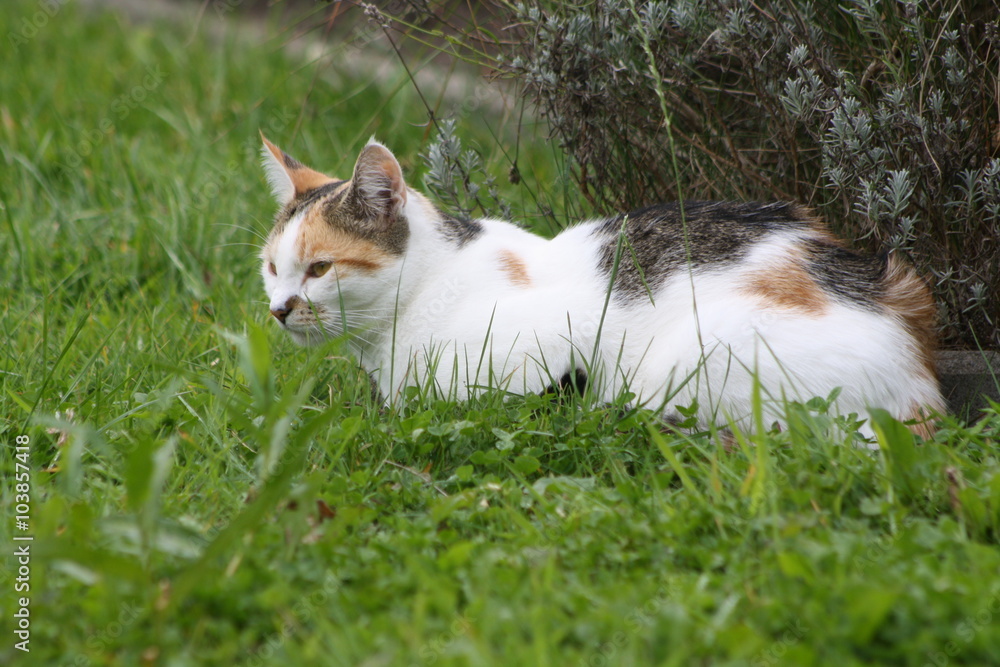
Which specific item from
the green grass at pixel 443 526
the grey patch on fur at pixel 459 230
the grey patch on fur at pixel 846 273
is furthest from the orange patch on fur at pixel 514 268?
the grey patch on fur at pixel 846 273

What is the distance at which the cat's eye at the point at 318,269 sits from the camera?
256 cm

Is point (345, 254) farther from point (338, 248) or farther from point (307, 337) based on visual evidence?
point (307, 337)

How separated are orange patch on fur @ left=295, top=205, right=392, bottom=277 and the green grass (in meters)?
0.33

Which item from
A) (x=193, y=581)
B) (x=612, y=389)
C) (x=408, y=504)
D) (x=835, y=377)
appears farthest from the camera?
(x=612, y=389)

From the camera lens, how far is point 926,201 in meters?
2.58

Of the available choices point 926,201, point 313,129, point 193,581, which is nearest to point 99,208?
point 313,129

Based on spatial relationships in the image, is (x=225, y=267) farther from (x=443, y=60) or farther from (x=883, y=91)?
(x=443, y=60)

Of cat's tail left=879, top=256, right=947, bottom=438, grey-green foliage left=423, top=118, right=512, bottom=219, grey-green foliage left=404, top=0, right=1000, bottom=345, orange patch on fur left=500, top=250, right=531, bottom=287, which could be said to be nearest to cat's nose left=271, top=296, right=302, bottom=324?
orange patch on fur left=500, top=250, right=531, bottom=287

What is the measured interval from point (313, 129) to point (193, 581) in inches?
151

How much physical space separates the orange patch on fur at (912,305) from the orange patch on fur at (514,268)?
3.21ft

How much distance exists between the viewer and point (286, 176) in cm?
290

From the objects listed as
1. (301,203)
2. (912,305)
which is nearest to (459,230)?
(301,203)

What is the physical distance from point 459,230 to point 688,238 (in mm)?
711

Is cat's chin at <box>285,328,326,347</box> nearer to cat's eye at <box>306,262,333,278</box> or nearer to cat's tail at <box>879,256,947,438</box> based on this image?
cat's eye at <box>306,262,333,278</box>
